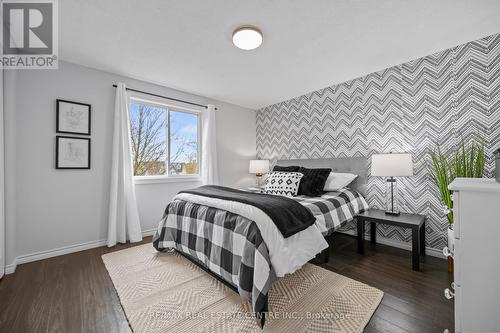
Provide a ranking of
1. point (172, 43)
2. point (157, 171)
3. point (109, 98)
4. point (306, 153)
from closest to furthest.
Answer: point (172, 43), point (109, 98), point (157, 171), point (306, 153)

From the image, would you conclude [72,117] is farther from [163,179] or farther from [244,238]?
[244,238]

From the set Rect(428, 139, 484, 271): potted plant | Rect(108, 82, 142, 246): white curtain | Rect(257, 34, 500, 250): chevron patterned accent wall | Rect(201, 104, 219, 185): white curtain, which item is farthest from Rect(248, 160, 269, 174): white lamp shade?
Rect(428, 139, 484, 271): potted plant

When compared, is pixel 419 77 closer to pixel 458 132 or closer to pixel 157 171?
pixel 458 132

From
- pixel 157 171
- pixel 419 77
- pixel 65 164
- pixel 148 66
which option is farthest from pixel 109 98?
pixel 419 77

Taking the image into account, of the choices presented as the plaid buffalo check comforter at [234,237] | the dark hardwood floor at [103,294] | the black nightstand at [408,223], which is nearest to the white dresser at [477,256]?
the dark hardwood floor at [103,294]

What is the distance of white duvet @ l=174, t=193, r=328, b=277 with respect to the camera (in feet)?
5.00

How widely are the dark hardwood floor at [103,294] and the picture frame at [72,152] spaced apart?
1.10m

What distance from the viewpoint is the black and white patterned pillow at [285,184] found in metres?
2.80

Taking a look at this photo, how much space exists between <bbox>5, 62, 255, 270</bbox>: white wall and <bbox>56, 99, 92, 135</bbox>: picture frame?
6 centimetres

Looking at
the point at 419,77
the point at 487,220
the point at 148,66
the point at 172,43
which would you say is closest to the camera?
the point at 487,220

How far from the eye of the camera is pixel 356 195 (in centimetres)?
289

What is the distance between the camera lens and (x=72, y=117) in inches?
103

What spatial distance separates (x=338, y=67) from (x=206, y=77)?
183 centimetres

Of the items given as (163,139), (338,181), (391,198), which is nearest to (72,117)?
(163,139)
